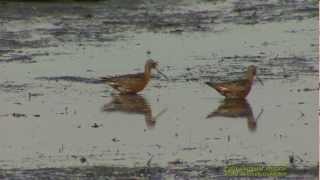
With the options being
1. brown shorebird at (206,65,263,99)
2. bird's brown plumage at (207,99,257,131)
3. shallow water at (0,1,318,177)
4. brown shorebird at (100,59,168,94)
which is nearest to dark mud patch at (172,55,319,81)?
shallow water at (0,1,318,177)

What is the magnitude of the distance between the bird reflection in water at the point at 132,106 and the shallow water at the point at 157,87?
0.06ft

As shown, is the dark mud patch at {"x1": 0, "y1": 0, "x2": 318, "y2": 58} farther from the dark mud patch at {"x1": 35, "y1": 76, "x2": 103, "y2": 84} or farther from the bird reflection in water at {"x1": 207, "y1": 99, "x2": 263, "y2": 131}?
the bird reflection in water at {"x1": 207, "y1": 99, "x2": 263, "y2": 131}

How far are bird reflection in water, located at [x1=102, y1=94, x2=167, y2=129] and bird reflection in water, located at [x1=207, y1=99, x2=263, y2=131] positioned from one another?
621 millimetres

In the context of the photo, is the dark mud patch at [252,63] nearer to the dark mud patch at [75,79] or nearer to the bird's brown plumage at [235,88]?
the dark mud patch at [75,79]

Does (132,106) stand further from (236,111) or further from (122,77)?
(236,111)

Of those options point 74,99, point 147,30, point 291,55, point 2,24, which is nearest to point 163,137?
A: point 74,99


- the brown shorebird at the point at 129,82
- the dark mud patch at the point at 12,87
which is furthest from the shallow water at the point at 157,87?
the brown shorebird at the point at 129,82

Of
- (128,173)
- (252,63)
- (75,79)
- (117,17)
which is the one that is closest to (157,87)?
(75,79)

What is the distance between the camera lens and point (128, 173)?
11148 millimetres

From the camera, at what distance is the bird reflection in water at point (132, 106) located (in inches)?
572

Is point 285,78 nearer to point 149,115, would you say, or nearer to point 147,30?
point 149,115

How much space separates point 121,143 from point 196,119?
5.13ft

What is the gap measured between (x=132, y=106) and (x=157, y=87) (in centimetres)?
132

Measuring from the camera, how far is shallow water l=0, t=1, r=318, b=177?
12320 millimetres
